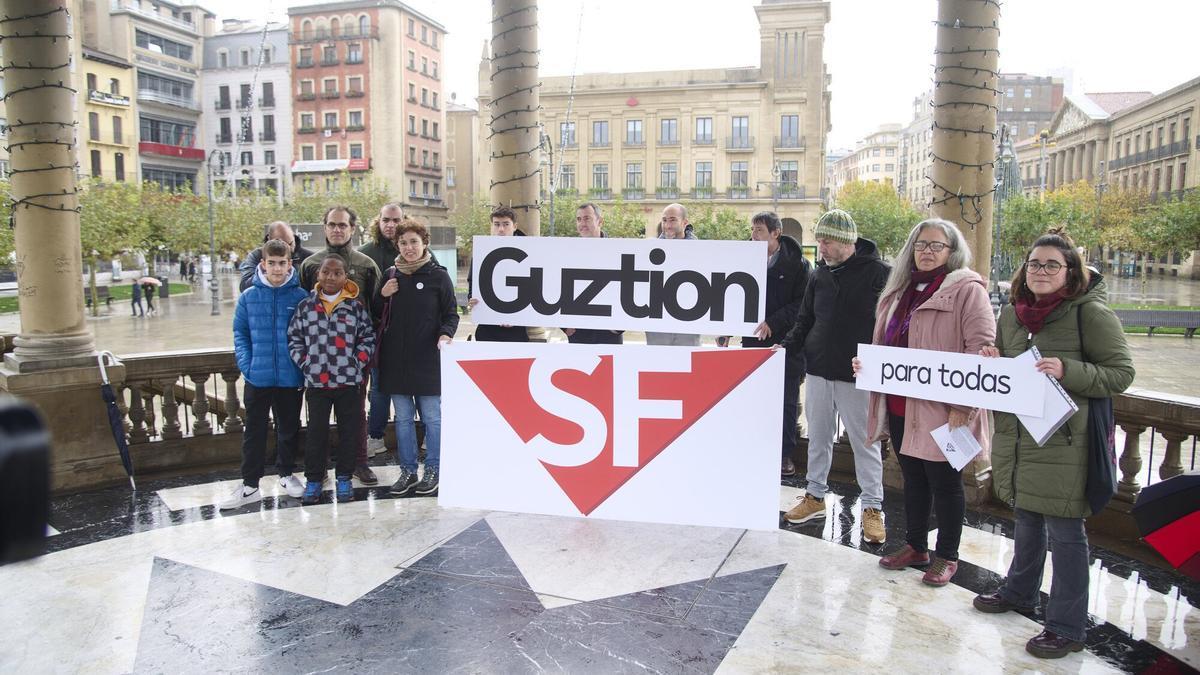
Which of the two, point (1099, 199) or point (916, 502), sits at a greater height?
point (1099, 199)

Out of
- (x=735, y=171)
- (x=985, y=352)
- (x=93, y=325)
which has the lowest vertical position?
(x=93, y=325)

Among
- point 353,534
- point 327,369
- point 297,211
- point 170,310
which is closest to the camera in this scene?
point 353,534

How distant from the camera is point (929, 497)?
4.22m

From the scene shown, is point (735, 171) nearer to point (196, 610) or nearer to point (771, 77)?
point (771, 77)

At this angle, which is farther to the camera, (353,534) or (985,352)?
(353,534)

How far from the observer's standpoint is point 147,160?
68.2 metres

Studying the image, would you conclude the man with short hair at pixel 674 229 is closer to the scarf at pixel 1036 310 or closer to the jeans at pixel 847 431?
the jeans at pixel 847 431

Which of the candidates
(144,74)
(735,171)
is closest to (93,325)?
(735,171)

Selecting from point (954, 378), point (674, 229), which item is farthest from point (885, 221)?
point (954, 378)

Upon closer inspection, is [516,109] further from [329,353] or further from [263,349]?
[263,349]

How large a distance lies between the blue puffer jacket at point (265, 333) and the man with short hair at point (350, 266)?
0.41 m

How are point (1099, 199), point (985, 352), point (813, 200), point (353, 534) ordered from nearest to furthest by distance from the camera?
point (985, 352), point (353, 534), point (1099, 199), point (813, 200)

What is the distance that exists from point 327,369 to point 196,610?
1.87 m

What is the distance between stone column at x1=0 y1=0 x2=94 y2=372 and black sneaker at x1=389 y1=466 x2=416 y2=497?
2536mm
